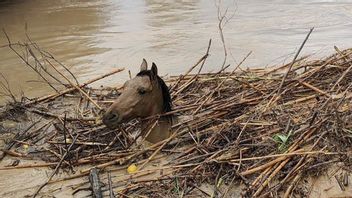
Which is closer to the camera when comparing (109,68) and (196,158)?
(196,158)

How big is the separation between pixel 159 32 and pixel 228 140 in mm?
6505

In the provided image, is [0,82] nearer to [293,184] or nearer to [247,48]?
[247,48]

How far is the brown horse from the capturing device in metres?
Result: 3.62

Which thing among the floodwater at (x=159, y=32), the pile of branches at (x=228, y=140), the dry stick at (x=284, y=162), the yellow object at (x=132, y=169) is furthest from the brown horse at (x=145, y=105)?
the floodwater at (x=159, y=32)

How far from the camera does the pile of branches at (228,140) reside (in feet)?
11.3

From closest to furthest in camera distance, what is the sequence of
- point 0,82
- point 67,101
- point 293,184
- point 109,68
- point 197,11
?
point 293,184, point 67,101, point 0,82, point 109,68, point 197,11

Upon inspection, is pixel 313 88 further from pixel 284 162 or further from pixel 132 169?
pixel 132 169

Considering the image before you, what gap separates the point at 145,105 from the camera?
12.3ft

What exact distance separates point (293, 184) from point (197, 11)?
29.6ft

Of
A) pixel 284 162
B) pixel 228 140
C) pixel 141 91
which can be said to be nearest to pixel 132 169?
pixel 141 91

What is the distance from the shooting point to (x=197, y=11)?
1194cm

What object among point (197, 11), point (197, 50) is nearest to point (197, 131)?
point (197, 50)

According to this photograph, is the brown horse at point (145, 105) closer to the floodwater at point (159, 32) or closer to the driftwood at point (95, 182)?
the driftwood at point (95, 182)

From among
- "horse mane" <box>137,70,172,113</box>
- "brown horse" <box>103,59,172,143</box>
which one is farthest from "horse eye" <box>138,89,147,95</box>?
"horse mane" <box>137,70,172,113</box>
